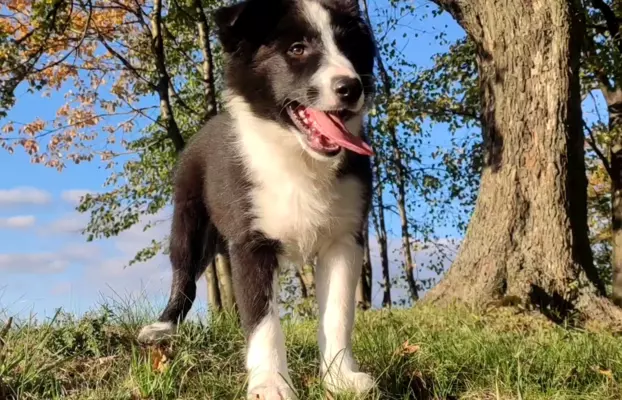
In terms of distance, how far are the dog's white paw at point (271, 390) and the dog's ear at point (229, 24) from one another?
5.58ft

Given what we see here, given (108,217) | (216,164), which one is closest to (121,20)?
(108,217)

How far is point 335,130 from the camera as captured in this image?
11.2 ft

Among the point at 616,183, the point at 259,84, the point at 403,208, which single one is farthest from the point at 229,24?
the point at 403,208

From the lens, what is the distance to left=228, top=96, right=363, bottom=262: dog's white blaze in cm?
355

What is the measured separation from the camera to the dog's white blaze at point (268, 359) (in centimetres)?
319

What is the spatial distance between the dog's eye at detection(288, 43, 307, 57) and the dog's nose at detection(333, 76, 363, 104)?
0.37 meters

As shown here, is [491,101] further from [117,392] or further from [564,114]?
[117,392]

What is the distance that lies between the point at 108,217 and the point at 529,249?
10.6 metres

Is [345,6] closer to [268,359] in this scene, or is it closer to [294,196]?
[294,196]

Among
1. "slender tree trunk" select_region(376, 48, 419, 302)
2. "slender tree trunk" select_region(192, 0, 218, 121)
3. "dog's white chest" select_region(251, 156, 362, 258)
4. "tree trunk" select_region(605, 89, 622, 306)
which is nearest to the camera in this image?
"dog's white chest" select_region(251, 156, 362, 258)

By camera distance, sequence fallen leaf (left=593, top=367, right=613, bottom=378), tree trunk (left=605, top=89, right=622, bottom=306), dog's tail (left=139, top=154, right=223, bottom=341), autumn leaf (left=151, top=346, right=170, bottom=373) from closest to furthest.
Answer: autumn leaf (left=151, top=346, right=170, bottom=373)
fallen leaf (left=593, top=367, right=613, bottom=378)
dog's tail (left=139, top=154, right=223, bottom=341)
tree trunk (left=605, top=89, right=622, bottom=306)

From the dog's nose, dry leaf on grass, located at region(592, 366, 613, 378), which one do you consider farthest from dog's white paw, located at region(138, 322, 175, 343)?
dry leaf on grass, located at region(592, 366, 613, 378)

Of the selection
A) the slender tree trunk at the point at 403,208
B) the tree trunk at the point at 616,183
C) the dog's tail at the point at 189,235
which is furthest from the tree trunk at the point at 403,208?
the dog's tail at the point at 189,235

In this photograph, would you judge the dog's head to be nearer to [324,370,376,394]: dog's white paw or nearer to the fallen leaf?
[324,370,376,394]: dog's white paw
